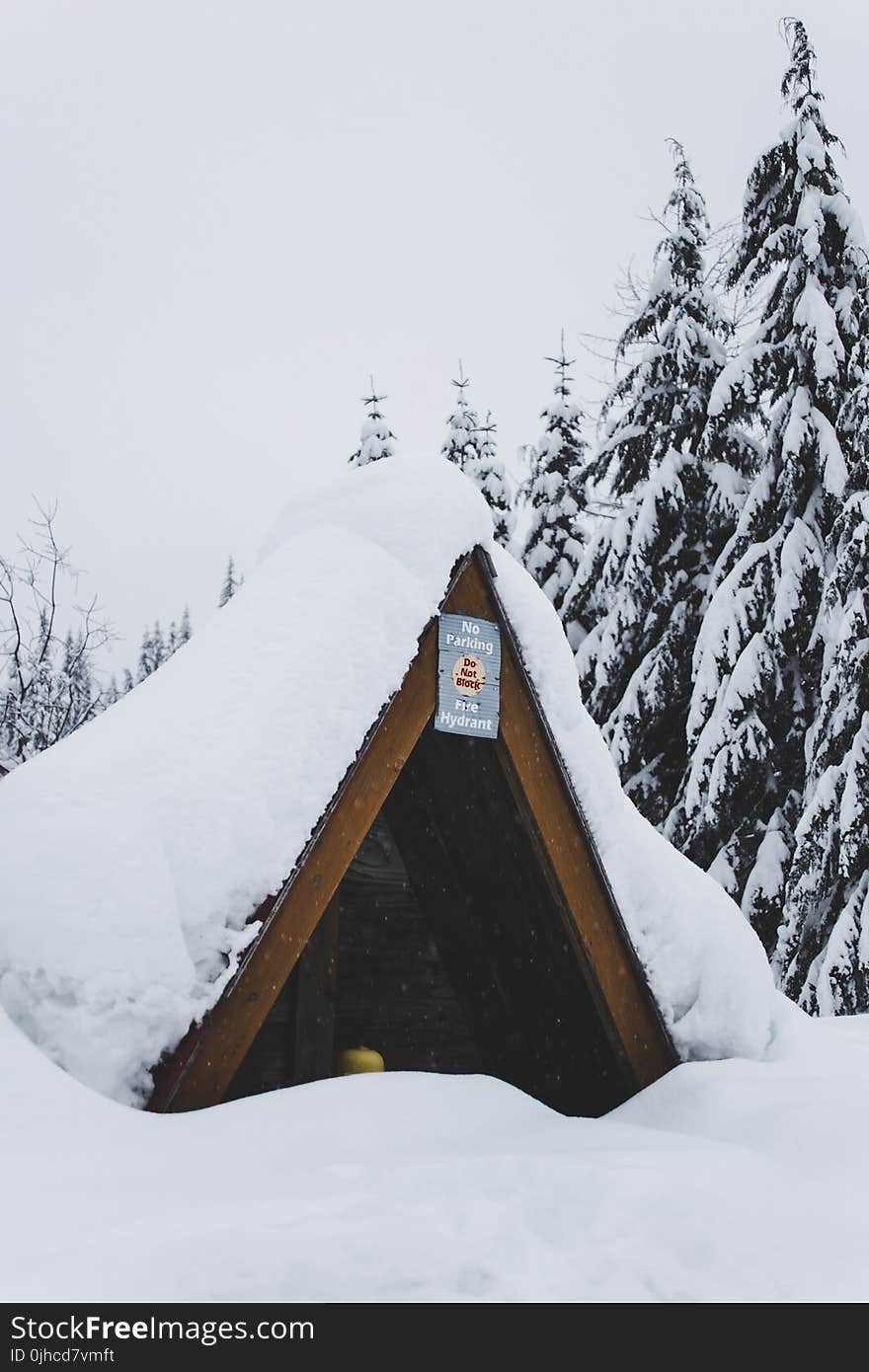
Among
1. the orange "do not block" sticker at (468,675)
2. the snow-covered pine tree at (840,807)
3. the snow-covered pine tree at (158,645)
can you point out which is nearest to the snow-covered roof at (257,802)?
the orange "do not block" sticker at (468,675)

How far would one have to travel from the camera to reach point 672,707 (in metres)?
15.0

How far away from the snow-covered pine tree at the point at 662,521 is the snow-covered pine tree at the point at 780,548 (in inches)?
50.8

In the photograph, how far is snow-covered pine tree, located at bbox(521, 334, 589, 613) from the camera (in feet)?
62.1

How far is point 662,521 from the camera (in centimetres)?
1476

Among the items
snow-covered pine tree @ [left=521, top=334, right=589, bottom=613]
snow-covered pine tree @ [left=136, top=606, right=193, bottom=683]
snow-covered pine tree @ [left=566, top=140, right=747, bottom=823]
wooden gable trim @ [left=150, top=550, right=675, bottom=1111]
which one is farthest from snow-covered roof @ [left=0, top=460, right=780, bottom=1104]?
snow-covered pine tree @ [left=136, top=606, right=193, bottom=683]

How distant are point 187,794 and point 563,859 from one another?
65.8 inches

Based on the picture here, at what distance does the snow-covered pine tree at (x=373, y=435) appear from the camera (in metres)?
20.8

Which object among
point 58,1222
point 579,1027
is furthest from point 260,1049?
point 58,1222

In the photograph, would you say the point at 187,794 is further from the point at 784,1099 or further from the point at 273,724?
the point at 784,1099

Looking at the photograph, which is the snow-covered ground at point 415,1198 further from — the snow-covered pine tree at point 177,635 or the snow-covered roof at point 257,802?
the snow-covered pine tree at point 177,635

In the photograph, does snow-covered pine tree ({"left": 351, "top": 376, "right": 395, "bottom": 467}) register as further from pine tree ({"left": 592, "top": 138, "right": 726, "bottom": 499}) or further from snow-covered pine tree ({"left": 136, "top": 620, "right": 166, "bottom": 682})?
snow-covered pine tree ({"left": 136, "top": 620, "right": 166, "bottom": 682})

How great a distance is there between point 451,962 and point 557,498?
1444cm
